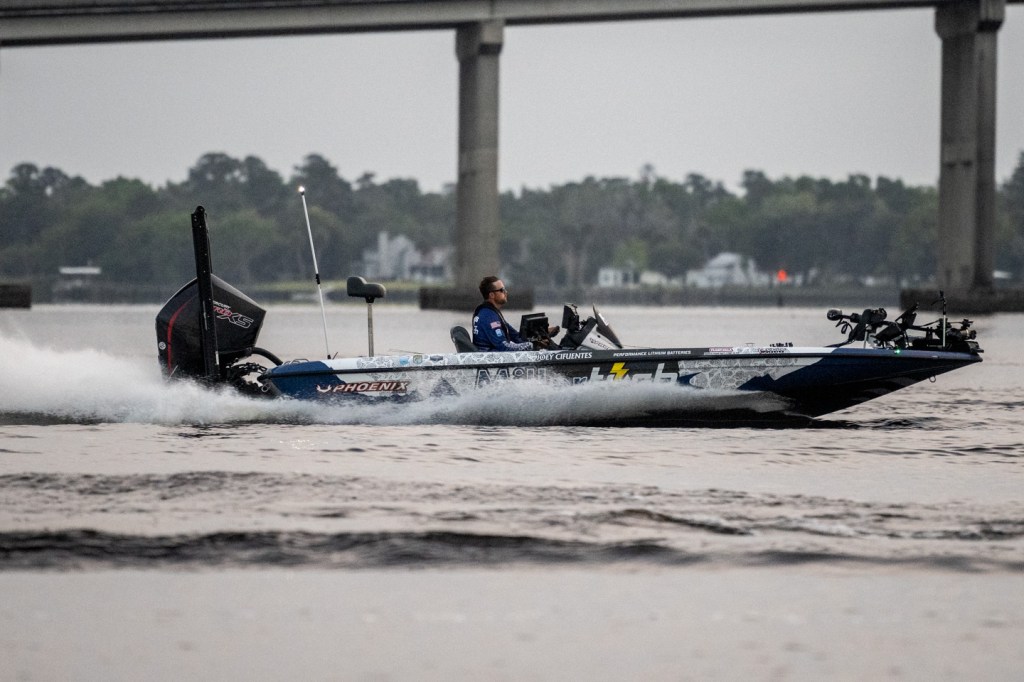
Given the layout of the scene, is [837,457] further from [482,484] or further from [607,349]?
[482,484]

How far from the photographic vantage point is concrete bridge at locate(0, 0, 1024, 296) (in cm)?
5269

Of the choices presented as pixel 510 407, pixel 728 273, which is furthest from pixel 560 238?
pixel 510 407

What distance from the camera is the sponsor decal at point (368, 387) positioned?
1482 centimetres

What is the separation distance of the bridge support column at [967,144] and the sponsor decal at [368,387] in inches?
1703

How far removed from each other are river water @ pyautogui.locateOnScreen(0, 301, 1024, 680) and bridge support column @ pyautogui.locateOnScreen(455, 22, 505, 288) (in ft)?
137

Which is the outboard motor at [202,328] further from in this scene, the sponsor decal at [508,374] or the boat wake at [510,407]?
→ the sponsor decal at [508,374]

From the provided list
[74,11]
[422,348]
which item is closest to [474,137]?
[74,11]

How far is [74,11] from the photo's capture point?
2087 inches

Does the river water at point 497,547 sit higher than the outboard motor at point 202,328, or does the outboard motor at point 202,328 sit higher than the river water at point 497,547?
the outboard motor at point 202,328

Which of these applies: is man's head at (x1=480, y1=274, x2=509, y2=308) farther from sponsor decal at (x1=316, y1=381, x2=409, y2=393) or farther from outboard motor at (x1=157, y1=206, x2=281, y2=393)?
outboard motor at (x1=157, y1=206, x2=281, y2=393)

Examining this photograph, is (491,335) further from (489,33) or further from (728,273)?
(728,273)

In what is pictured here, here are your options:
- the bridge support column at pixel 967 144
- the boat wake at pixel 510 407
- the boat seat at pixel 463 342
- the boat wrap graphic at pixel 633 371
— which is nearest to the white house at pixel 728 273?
the bridge support column at pixel 967 144

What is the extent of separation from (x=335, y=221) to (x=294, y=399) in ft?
567

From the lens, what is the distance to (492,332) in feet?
48.2
